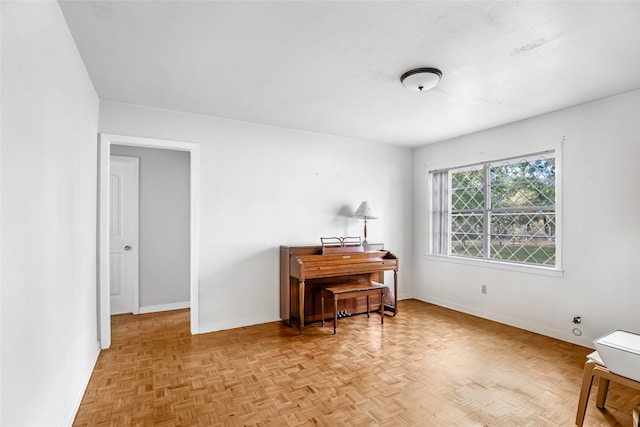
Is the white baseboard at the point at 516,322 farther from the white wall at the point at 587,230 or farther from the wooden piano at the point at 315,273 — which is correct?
the wooden piano at the point at 315,273

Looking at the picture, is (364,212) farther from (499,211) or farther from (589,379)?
(589,379)

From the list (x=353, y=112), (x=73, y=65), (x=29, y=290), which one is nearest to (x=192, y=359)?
(x=29, y=290)

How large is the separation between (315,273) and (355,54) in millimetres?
2429

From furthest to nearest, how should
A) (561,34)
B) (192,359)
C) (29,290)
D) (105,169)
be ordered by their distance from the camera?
(105,169) < (192,359) < (561,34) < (29,290)

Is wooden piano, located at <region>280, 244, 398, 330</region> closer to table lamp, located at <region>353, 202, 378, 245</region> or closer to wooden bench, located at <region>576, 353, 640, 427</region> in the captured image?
table lamp, located at <region>353, 202, 378, 245</region>

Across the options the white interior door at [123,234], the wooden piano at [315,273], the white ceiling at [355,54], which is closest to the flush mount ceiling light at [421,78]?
the white ceiling at [355,54]

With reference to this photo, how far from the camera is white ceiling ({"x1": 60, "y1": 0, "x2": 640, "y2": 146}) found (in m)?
1.95

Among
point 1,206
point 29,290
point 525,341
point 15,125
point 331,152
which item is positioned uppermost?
point 331,152

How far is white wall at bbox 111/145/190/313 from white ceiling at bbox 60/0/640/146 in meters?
1.37

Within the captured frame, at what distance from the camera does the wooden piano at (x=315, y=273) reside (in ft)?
13.0

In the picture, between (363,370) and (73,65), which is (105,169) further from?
(363,370)

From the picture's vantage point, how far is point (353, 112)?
378cm

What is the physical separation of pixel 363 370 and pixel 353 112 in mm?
2642

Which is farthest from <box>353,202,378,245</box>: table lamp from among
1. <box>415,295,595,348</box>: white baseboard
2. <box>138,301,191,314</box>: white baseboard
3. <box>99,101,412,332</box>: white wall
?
<box>138,301,191,314</box>: white baseboard
